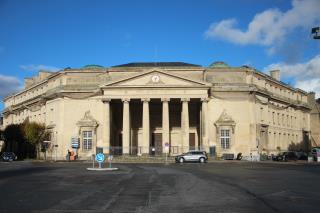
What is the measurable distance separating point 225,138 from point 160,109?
12.2 m

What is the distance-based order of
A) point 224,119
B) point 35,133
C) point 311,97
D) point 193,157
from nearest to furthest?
point 193,157
point 224,119
point 35,133
point 311,97

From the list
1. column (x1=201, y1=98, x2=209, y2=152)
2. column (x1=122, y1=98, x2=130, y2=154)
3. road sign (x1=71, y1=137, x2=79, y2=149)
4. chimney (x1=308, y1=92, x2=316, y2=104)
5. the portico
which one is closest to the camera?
road sign (x1=71, y1=137, x2=79, y2=149)

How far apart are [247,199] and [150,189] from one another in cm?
497

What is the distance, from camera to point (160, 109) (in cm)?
7512

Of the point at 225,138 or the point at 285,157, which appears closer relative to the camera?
the point at 285,157

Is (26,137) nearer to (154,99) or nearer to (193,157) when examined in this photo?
(154,99)

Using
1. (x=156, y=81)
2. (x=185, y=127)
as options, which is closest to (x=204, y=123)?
(x=185, y=127)

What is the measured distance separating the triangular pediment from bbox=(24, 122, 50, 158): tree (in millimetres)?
14959

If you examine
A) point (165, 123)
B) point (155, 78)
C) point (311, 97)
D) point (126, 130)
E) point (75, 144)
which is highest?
point (311, 97)

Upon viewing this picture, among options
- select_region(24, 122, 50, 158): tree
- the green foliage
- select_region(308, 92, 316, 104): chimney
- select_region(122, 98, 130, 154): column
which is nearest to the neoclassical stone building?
select_region(122, 98, 130, 154): column

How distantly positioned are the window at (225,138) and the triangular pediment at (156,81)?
27.7 feet

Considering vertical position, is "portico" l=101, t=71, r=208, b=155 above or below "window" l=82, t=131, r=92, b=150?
above

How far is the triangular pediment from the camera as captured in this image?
67.4 metres

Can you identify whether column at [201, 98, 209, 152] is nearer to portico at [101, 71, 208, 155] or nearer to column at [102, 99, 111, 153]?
portico at [101, 71, 208, 155]
